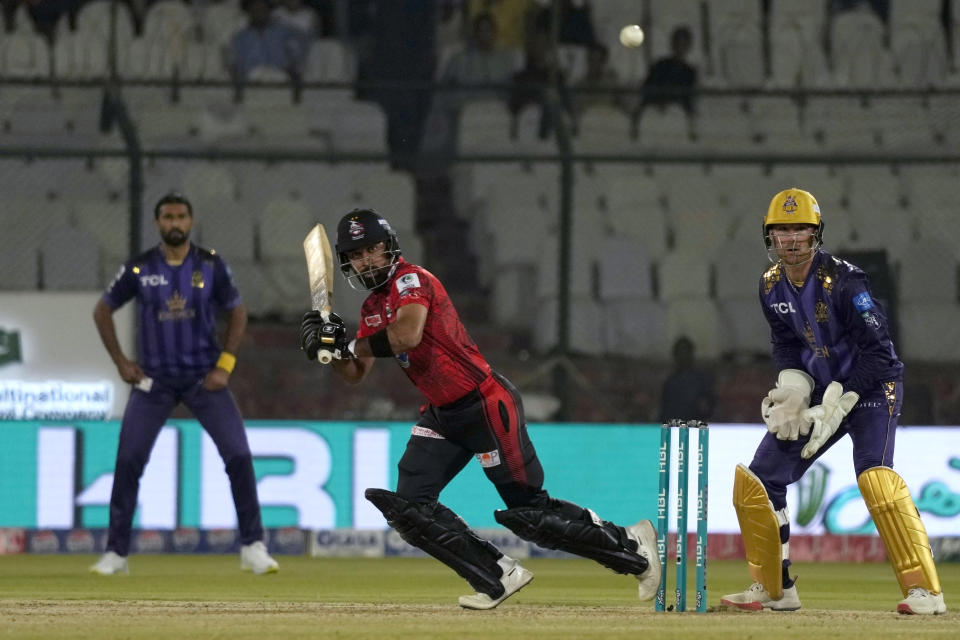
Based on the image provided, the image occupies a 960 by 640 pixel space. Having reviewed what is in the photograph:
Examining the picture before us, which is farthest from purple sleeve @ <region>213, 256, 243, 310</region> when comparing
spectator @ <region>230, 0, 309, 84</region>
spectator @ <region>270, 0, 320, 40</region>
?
spectator @ <region>270, 0, 320, 40</region>

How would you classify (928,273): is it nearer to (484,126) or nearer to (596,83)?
(596,83)

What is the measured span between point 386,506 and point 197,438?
483cm

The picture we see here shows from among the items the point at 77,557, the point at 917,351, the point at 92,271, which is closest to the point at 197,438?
the point at 77,557

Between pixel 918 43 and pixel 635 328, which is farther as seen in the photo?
pixel 918 43

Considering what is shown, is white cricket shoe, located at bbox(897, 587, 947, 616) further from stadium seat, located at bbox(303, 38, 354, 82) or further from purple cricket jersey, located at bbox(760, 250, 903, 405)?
stadium seat, located at bbox(303, 38, 354, 82)

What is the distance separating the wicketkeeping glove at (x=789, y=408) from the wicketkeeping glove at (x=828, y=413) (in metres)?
0.05

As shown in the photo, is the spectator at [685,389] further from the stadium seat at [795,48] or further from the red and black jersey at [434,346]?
the red and black jersey at [434,346]

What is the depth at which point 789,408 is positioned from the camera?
7.70m

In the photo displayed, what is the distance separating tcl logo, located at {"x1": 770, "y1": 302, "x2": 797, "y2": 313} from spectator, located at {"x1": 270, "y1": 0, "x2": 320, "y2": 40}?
952 cm

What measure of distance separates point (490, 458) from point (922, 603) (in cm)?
204

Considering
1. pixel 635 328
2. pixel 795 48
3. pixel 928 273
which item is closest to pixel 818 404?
pixel 635 328

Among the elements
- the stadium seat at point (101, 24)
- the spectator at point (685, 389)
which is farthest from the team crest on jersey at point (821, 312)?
the stadium seat at point (101, 24)

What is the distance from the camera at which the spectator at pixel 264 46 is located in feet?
53.6

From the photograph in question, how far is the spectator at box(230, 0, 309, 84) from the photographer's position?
1633 cm
